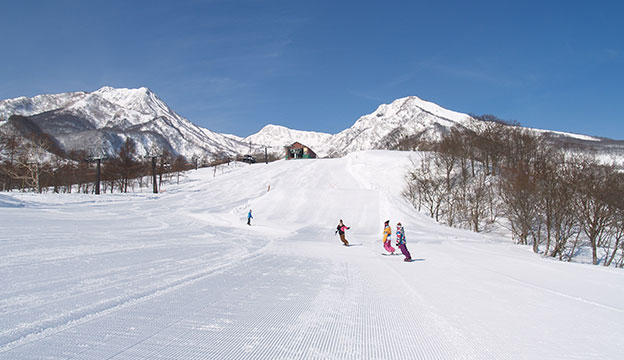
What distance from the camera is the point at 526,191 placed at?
3098 centimetres

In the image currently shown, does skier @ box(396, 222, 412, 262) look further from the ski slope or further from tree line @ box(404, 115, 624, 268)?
tree line @ box(404, 115, 624, 268)

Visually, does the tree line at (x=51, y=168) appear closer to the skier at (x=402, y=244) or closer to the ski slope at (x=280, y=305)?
the ski slope at (x=280, y=305)

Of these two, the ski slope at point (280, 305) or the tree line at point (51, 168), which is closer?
the ski slope at point (280, 305)

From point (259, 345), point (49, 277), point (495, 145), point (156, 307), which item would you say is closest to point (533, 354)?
point (259, 345)

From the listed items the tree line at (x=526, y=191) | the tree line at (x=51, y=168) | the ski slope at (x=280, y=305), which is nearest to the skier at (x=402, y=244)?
the ski slope at (x=280, y=305)

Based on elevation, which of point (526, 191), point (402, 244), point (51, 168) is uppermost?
point (51, 168)

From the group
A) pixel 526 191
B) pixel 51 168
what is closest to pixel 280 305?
pixel 526 191

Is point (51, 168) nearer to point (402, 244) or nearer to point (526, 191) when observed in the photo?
point (402, 244)

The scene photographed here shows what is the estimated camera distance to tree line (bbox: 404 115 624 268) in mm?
28641

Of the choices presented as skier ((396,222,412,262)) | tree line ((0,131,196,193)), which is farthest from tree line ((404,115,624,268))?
tree line ((0,131,196,193))

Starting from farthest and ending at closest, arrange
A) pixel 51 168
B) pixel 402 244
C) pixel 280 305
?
pixel 51 168 → pixel 402 244 → pixel 280 305

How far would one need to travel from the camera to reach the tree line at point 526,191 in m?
28.6

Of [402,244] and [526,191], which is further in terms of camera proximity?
[526,191]

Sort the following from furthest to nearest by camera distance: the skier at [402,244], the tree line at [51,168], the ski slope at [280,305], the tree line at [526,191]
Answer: the tree line at [51,168] → the tree line at [526,191] → the skier at [402,244] → the ski slope at [280,305]
